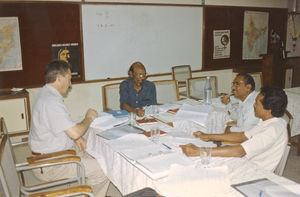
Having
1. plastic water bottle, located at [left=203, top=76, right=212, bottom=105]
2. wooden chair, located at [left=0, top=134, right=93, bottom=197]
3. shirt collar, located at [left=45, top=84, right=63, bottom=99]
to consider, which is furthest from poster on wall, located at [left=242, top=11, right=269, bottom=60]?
wooden chair, located at [left=0, top=134, right=93, bottom=197]

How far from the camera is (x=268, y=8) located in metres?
6.82

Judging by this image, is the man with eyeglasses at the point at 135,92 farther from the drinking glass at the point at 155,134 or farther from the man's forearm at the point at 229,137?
the man's forearm at the point at 229,137

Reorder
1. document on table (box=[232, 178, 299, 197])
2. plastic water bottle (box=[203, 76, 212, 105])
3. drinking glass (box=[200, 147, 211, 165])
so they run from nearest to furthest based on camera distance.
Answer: document on table (box=[232, 178, 299, 197])
drinking glass (box=[200, 147, 211, 165])
plastic water bottle (box=[203, 76, 212, 105])

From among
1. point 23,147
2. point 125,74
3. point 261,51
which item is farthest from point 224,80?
point 23,147

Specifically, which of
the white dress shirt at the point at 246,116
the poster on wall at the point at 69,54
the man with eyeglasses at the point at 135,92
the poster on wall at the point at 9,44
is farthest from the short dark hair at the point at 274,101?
the poster on wall at the point at 9,44

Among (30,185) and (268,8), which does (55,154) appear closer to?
(30,185)

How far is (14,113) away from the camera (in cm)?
415

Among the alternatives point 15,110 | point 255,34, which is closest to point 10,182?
point 15,110

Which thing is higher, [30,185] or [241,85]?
[241,85]

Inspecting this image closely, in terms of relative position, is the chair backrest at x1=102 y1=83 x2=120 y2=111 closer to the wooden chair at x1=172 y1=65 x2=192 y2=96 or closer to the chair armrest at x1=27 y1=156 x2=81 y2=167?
the chair armrest at x1=27 y1=156 x2=81 y2=167

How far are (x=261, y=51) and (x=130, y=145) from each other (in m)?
5.61

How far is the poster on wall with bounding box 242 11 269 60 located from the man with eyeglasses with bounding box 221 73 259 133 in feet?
13.3

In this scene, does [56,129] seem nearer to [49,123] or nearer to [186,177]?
[49,123]

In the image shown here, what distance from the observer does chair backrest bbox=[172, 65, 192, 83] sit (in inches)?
210
